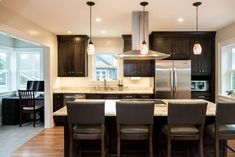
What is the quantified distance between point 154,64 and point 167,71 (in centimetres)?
43

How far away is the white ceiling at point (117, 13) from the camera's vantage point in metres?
3.36

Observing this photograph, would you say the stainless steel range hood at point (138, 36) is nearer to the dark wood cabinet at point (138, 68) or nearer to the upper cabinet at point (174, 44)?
the upper cabinet at point (174, 44)

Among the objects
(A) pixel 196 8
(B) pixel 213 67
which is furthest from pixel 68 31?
(B) pixel 213 67

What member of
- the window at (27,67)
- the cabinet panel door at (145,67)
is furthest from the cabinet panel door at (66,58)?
the cabinet panel door at (145,67)

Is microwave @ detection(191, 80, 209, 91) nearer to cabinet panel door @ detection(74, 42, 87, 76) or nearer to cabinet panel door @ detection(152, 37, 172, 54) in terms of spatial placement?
cabinet panel door @ detection(152, 37, 172, 54)

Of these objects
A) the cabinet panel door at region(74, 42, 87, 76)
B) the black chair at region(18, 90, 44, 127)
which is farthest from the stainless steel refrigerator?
the black chair at region(18, 90, 44, 127)

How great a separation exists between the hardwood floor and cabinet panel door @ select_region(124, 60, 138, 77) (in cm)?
241

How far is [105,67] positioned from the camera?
21.6 feet

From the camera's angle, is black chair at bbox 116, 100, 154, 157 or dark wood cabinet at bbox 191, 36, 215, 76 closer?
black chair at bbox 116, 100, 154, 157

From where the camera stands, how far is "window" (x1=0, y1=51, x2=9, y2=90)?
623 centimetres

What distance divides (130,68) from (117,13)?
7.80 feet

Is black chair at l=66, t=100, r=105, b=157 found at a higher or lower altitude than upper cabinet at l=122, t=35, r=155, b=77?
lower

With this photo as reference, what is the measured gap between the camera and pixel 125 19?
435cm

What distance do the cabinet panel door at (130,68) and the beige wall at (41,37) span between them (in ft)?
6.59
